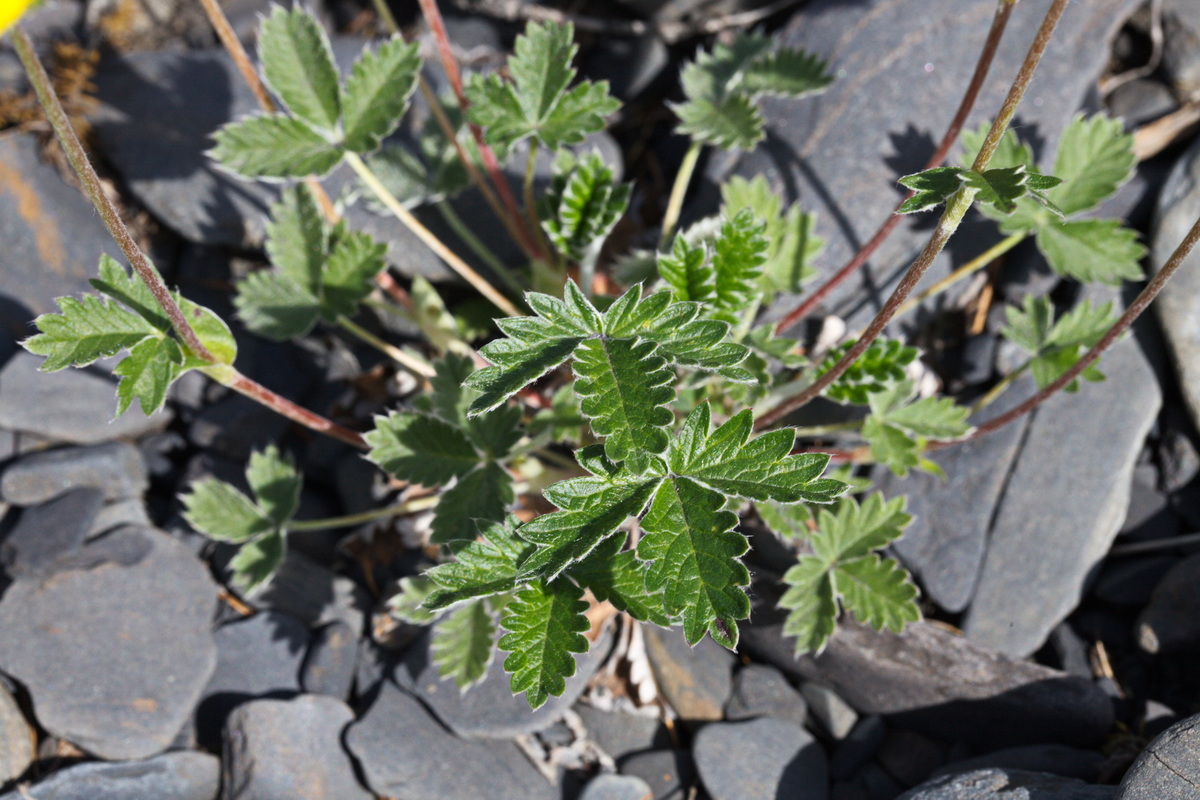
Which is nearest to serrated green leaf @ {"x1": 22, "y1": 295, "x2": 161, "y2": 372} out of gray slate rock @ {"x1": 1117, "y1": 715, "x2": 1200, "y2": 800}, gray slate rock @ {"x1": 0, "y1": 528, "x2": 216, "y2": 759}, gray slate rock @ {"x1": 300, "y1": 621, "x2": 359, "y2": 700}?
gray slate rock @ {"x1": 0, "y1": 528, "x2": 216, "y2": 759}

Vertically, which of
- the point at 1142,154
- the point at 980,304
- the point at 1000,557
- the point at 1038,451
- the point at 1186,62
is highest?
the point at 1186,62

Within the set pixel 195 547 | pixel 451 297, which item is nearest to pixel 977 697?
pixel 451 297

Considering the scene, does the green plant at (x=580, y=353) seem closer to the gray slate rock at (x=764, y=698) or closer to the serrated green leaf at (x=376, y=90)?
the serrated green leaf at (x=376, y=90)


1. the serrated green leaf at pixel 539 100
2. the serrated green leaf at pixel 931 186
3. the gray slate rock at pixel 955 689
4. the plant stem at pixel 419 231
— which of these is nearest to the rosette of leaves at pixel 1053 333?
the gray slate rock at pixel 955 689

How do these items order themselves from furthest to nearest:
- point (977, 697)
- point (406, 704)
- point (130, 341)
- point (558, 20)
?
point (558, 20) < point (406, 704) < point (977, 697) < point (130, 341)

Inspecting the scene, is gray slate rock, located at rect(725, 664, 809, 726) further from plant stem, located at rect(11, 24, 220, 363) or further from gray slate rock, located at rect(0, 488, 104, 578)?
gray slate rock, located at rect(0, 488, 104, 578)

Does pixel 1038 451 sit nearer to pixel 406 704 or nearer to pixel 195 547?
pixel 406 704

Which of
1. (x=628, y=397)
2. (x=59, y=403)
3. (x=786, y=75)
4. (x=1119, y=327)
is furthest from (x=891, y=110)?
(x=59, y=403)
